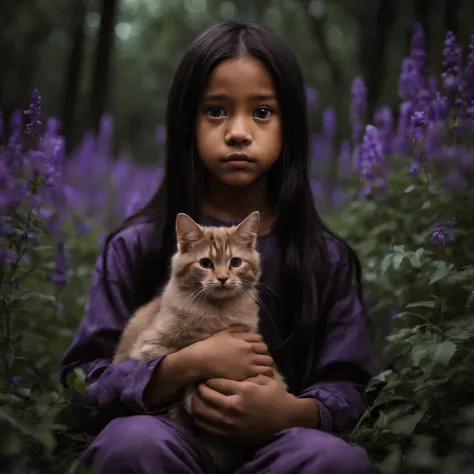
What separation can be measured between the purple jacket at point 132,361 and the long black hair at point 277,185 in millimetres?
53

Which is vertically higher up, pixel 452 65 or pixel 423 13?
pixel 423 13

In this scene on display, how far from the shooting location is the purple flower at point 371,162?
11.9 feet

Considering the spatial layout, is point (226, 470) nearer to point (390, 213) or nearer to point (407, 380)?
point (407, 380)

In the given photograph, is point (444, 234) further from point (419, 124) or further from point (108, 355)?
point (108, 355)

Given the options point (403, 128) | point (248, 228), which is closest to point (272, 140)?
point (248, 228)

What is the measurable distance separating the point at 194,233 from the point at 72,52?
5717mm

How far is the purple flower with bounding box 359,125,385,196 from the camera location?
11.9 feet

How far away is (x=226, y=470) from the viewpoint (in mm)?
2311

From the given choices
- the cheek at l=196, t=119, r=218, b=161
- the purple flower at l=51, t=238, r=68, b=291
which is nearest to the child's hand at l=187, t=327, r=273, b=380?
the cheek at l=196, t=119, r=218, b=161

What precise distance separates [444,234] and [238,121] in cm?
92

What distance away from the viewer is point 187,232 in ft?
7.68

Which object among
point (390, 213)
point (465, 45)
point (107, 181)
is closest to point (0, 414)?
point (390, 213)

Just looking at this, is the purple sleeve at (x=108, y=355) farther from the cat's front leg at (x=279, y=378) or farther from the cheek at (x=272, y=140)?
the cheek at (x=272, y=140)

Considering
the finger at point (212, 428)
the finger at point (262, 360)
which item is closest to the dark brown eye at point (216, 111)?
the finger at point (262, 360)
